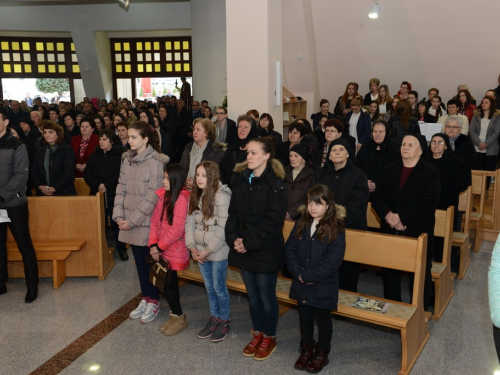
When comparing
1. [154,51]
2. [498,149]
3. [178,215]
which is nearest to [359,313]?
[178,215]

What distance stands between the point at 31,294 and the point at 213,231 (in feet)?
7.39

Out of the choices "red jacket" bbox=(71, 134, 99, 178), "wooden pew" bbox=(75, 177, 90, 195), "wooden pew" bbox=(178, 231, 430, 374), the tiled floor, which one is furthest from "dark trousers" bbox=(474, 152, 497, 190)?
"wooden pew" bbox=(75, 177, 90, 195)

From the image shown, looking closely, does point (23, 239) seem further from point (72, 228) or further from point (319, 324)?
point (319, 324)

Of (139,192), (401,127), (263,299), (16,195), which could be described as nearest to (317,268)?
(263,299)

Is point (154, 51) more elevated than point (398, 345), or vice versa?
point (154, 51)

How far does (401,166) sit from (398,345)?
4.92ft

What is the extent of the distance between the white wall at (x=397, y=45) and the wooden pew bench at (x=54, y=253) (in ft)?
24.3

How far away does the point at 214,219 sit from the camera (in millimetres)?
4043

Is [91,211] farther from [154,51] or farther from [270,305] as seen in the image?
[154,51]

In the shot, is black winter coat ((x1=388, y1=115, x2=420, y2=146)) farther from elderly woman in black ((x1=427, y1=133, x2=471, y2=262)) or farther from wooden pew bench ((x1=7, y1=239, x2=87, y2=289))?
wooden pew bench ((x1=7, y1=239, x2=87, y2=289))

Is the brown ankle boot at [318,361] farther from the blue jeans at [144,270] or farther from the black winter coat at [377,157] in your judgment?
the black winter coat at [377,157]

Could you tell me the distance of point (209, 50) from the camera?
15070 mm

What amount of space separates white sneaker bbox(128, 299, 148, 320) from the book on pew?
6.37 ft

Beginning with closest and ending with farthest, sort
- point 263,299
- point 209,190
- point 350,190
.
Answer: point 263,299
point 209,190
point 350,190
